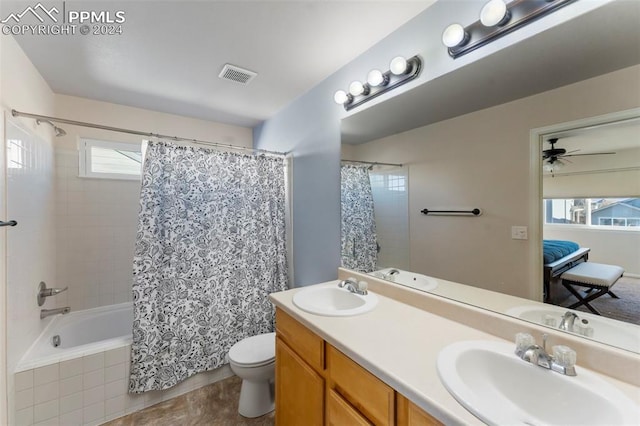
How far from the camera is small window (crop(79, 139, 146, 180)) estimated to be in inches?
94.0

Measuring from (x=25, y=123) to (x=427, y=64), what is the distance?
99.0 inches

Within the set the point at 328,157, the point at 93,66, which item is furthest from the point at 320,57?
the point at 93,66

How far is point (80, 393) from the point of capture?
161 cm

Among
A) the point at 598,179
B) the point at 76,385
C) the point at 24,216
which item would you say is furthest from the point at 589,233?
the point at 24,216

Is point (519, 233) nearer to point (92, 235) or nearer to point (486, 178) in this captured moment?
point (486, 178)

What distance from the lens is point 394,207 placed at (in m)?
1.55

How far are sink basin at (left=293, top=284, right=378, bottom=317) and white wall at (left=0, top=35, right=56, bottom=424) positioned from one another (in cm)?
159

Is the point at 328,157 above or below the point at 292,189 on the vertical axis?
above

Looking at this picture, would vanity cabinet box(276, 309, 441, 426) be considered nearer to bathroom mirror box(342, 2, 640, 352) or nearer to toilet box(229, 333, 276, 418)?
toilet box(229, 333, 276, 418)

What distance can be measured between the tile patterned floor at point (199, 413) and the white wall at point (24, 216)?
26.9 inches

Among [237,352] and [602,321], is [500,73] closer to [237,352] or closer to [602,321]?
[602,321]

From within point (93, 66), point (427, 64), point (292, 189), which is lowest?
point (292, 189)

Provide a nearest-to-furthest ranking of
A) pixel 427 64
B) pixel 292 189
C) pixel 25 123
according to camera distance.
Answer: pixel 427 64 → pixel 25 123 → pixel 292 189

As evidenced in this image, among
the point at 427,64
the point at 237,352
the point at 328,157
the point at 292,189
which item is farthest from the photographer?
the point at 292,189
